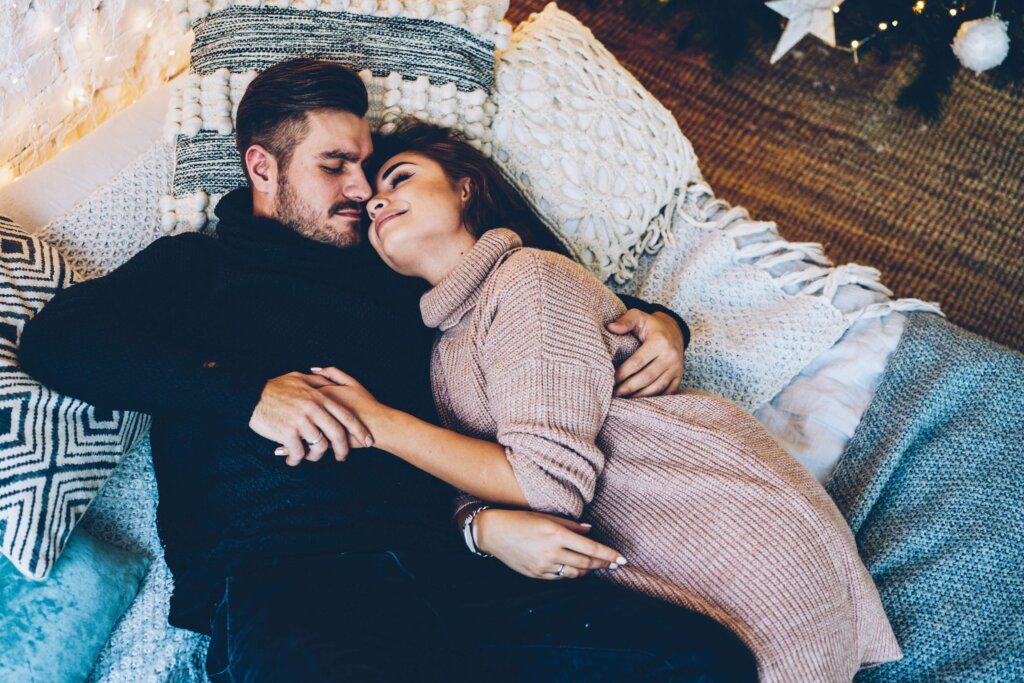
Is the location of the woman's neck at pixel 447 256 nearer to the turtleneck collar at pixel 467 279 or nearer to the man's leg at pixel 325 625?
the turtleneck collar at pixel 467 279

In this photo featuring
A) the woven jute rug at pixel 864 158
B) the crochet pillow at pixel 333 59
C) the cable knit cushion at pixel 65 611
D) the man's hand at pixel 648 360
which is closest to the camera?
the cable knit cushion at pixel 65 611

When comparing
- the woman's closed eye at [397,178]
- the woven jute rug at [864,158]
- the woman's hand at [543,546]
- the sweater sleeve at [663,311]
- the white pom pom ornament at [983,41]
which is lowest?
the woman's hand at [543,546]

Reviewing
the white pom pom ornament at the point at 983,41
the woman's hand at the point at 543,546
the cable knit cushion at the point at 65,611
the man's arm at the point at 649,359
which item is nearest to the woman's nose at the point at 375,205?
the man's arm at the point at 649,359

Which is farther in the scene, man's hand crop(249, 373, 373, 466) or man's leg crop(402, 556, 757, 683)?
man's hand crop(249, 373, 373, 466)

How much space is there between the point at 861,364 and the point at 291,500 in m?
1.05

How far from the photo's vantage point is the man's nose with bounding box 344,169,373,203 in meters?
1.39

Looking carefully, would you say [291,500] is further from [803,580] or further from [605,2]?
[605,2]

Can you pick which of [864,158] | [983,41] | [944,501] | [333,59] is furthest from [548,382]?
[864,158]

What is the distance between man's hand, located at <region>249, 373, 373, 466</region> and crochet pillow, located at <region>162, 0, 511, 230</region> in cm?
52

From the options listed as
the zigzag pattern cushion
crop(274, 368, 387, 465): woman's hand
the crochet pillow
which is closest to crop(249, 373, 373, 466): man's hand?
crop(274, 368, 387, 465): woman's hand

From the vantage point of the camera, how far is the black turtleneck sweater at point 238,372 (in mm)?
1108

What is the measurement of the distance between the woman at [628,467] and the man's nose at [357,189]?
27 centimetres

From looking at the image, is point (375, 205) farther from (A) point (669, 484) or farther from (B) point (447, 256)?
(A) point (669, 484)

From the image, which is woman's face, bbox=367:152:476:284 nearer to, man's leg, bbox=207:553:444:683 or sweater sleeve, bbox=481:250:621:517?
sweater sleeve, bbox=481:250:621:517
